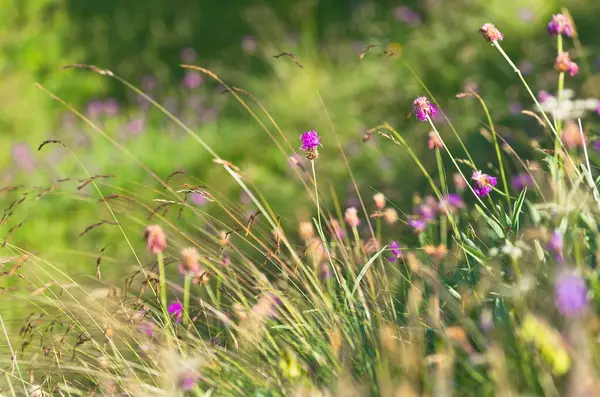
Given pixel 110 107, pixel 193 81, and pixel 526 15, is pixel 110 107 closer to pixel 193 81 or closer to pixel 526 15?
pixel 193 81

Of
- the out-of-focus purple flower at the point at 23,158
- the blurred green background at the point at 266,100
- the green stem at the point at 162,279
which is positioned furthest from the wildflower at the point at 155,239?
the out-of-focus purple flower at the point at 23,158

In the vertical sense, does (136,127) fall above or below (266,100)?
below

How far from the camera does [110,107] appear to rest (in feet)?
22.3

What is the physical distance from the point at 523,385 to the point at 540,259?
33cm

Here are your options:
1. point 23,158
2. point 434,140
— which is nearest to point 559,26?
point 434,140

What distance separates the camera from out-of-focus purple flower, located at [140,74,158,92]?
7253 mm

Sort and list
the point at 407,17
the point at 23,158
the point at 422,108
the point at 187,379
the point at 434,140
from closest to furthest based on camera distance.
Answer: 1. the point at 187,379
2. the point at 422,108
3. the point at 434,140
4. the point at 23,158
5. the point at 407,17

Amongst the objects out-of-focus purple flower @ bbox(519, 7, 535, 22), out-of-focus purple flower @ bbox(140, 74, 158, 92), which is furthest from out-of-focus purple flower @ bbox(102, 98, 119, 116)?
out-of-focus purple flower @ bbox(519, 7, 535, 22)

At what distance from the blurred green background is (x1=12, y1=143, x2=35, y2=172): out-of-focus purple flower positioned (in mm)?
11

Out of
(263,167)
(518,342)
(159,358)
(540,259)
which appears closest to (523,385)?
(518,342)

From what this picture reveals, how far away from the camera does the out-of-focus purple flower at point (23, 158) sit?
5453mm

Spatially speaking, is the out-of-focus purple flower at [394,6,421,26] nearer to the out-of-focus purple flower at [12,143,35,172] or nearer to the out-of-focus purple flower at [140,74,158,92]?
the out-of-focus purple flower at [140,74,158,92]

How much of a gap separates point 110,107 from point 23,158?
141 cm

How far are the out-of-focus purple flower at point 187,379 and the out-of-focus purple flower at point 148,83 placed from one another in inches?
224
